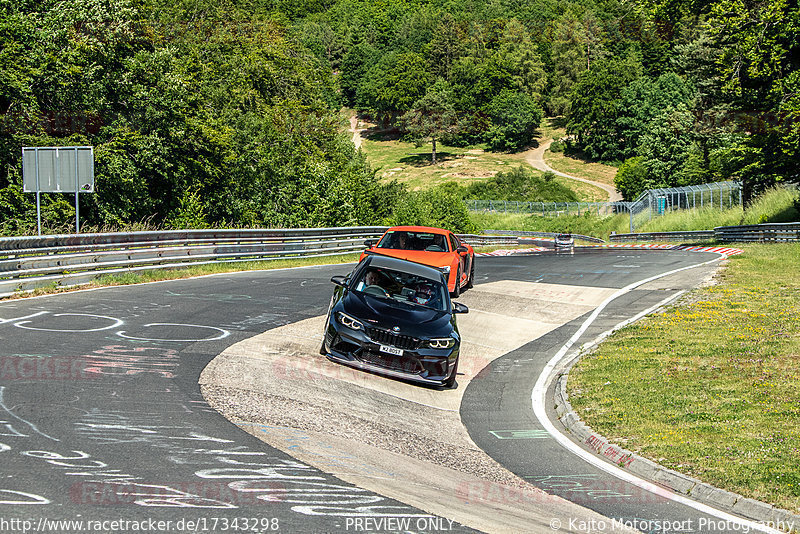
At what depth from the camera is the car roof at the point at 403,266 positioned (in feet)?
40.3

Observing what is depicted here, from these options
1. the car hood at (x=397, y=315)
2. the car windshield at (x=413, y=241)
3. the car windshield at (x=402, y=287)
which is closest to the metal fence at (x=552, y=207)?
the car windshield at (x=413, y=241)

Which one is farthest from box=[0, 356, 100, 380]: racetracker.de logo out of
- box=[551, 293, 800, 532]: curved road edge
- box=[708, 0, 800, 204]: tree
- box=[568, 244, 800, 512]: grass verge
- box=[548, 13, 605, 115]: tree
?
box=[548, 13, 605, 115]: tree

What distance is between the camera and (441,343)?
35.6ft

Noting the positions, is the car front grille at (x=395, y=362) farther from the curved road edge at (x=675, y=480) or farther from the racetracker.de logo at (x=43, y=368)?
the racetracker.de logo at (x=43, y=368)

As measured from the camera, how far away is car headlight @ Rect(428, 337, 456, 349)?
424 inches

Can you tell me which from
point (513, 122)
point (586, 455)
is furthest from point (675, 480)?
point (513, 122)

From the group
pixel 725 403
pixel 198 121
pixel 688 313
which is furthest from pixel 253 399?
pixel 198 121

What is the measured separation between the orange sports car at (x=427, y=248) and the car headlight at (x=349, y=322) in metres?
6.87

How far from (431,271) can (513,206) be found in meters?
73.1

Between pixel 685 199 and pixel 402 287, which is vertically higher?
pixel 685 199

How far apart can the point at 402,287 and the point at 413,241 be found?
246 inches

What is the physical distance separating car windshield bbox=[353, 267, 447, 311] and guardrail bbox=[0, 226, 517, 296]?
8.10 m

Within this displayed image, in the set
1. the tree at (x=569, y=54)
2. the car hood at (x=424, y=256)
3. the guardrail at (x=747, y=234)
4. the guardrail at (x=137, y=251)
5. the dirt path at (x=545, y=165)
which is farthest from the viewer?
the tree at (x=569, y=54)

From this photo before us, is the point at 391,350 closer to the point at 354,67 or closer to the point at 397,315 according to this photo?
the point at 397,315
